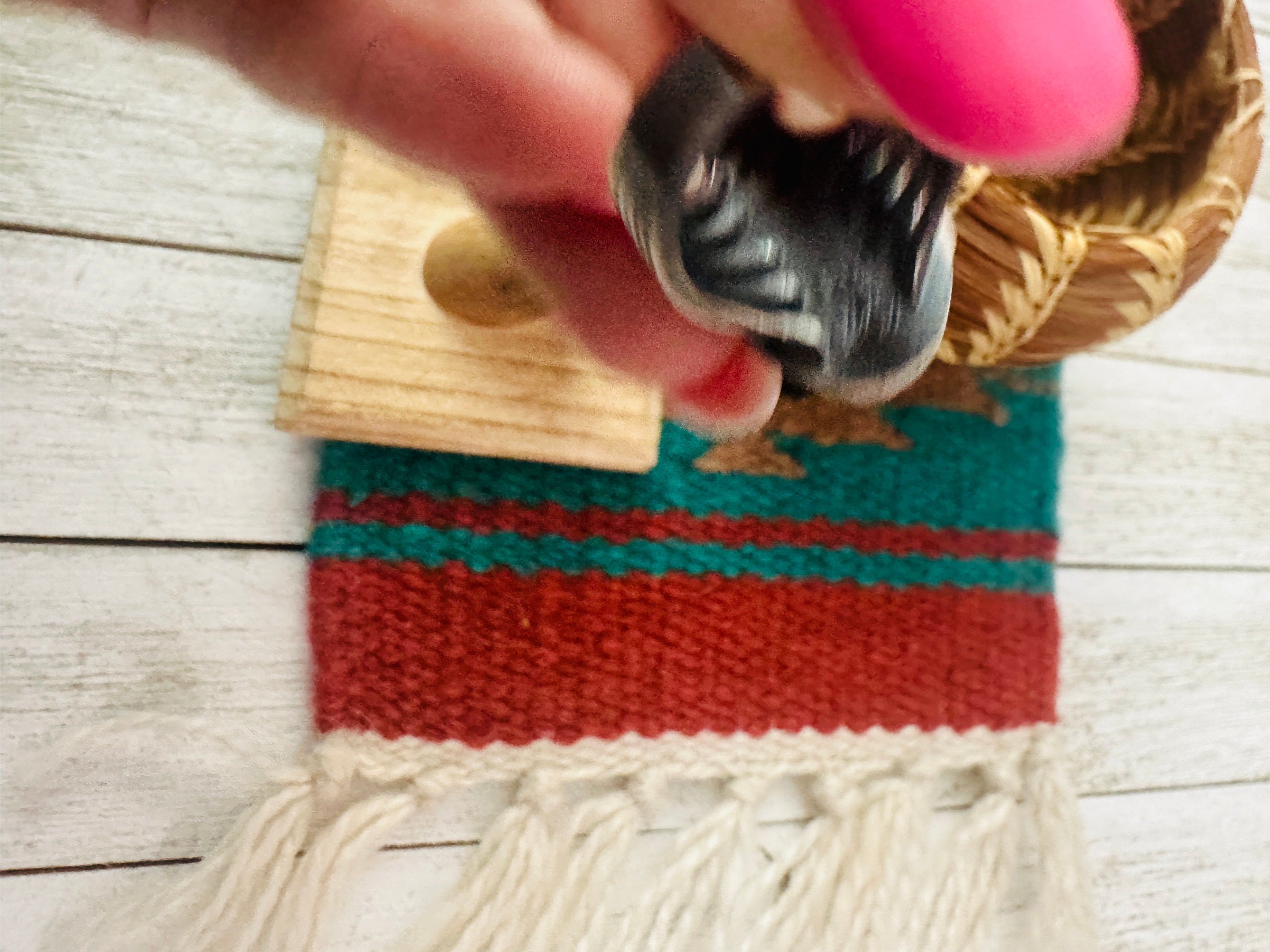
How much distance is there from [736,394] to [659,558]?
17 cm

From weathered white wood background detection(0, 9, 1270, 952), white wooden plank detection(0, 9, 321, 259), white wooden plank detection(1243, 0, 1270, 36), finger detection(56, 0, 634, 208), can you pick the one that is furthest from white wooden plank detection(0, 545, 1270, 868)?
white wooden plank detection(1243, 0, 1270, 36)

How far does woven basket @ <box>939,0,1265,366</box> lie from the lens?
265mm

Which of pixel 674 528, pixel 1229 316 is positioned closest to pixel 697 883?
pixel 674 528

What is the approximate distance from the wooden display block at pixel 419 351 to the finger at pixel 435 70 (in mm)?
133

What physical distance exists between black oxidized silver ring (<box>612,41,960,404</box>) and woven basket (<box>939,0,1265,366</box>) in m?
0.13

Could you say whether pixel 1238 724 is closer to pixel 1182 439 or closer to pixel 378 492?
pixel 1182 439

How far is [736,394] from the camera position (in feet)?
0.51

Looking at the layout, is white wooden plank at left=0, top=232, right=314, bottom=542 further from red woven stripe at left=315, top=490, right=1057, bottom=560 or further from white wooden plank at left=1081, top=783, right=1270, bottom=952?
white wooden plank at left=1081, top=783, right=1270, bottom=952

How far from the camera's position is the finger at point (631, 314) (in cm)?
14

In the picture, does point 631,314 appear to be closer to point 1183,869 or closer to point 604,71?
point 604,71

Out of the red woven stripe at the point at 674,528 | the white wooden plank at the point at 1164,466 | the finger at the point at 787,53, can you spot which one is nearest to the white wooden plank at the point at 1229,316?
the white wooden plank at the point at 1164,466

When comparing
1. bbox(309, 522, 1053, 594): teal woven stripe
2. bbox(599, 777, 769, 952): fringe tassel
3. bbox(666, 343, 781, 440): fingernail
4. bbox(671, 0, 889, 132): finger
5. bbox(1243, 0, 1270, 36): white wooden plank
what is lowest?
bbox(599, 777, 769, 952): fringe tassel

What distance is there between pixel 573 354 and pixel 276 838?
0.17 metres

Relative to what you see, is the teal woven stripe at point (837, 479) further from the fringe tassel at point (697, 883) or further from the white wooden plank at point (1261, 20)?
the white wooden plank at point (1261, 20)
